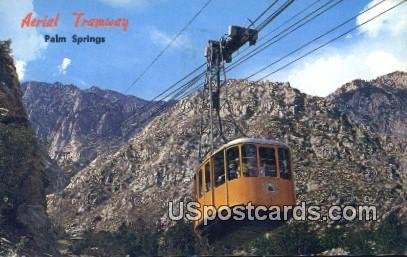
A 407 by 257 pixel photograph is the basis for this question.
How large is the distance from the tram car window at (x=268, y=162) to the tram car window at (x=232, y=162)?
923 mm

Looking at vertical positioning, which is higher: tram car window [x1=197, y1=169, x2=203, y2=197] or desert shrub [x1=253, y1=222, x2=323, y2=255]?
desert shrub [x1=253, y1=222, x2=323, y2=255]

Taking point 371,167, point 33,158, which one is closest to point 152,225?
point 371,167

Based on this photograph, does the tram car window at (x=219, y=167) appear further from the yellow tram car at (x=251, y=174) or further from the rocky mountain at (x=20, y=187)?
the rocky mountain at (x=20, y=187)

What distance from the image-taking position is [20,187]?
5800 centimetres

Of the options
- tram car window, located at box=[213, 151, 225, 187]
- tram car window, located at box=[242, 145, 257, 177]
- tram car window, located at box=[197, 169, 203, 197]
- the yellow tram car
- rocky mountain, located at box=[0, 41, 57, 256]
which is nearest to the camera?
the yellow tram car

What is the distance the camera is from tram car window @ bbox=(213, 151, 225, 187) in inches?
889

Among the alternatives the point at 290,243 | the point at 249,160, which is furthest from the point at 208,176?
the point at 290,243

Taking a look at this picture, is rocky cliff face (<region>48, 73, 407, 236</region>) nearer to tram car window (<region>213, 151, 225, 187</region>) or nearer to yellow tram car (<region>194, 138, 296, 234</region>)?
yellow tram car (<region>194, 138, 296, 234</region>)

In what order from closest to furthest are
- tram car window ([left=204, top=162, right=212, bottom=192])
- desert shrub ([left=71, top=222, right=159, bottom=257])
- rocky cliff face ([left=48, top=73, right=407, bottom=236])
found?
tram car window ([left=204, top=162, right=212, bottom=192]), desert shrub ([left=71, top=222, right=159, bottom=257]), rocky cliff face ([left=48, top=73, right=407, bottom=236])

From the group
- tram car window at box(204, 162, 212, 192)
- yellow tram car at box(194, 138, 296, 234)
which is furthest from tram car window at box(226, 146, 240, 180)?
tram car window at box(204, 162, 212, 192)

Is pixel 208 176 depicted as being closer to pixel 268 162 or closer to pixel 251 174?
pixel 251 174

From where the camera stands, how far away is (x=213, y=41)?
25984 mm

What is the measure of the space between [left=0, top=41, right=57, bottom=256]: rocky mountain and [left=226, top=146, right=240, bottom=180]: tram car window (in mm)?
27304

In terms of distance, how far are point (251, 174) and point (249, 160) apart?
21.7 inches
